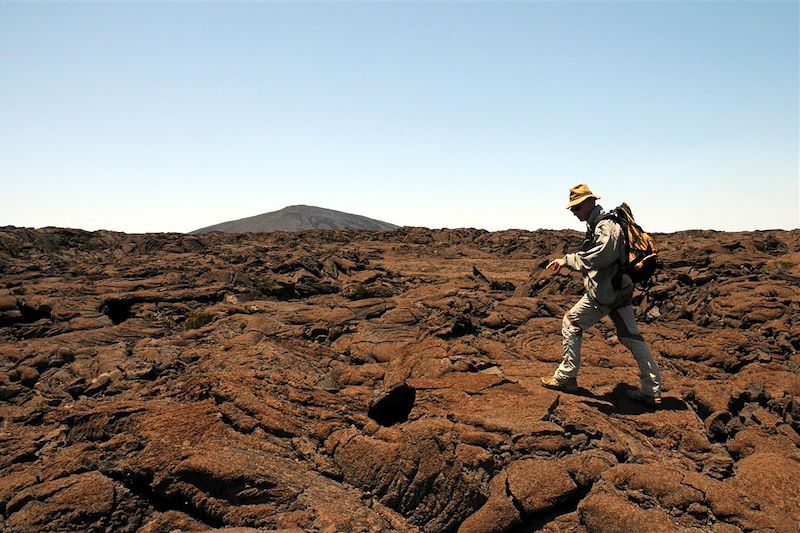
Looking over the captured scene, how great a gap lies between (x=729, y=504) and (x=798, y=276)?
1279 centimetres

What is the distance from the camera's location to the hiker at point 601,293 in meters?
7.24

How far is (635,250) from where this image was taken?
7195mm

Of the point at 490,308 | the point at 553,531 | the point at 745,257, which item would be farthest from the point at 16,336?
the point at 745,257

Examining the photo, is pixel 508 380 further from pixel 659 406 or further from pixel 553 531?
pixel 553 531

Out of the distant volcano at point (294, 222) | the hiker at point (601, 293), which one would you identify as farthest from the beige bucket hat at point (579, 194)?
the distant volcano at point (294, 222)

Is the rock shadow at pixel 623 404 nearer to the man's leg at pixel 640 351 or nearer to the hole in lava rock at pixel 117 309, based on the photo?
the man's leg at pixel 640 351

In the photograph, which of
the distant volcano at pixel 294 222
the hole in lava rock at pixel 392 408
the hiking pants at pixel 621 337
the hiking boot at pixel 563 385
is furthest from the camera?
the distant volcano at pixel 294 222

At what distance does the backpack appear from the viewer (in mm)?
7184

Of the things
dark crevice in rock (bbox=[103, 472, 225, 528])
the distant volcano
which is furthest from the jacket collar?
the distant volcano

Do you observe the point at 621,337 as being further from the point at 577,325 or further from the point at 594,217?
the point at 594,217

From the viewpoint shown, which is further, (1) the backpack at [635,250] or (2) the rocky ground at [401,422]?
(1) the backpack at [635,250]

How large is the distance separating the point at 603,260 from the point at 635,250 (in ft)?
1.54

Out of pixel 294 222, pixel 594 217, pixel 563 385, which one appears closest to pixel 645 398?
pixel 563 385

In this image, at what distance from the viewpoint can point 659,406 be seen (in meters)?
7.61
